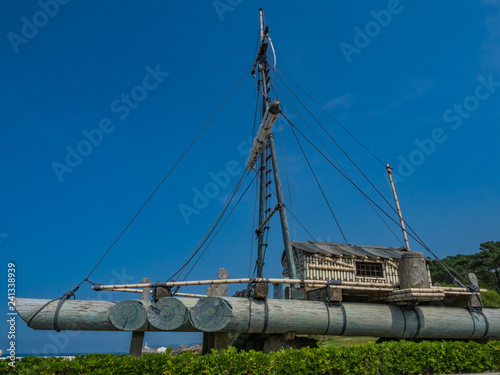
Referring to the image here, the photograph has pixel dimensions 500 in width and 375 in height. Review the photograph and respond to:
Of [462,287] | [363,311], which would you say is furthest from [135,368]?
[462,287]

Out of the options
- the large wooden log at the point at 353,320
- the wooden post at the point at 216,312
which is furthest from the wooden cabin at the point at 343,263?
the wooden post at the point at 216,312

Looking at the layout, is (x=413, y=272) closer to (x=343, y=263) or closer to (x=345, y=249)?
(x=343, y=263)

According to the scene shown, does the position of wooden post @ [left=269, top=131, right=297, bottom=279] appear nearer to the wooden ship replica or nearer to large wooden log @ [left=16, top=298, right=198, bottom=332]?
the wooden ship replica

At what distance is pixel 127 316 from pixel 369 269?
1249 centimetres

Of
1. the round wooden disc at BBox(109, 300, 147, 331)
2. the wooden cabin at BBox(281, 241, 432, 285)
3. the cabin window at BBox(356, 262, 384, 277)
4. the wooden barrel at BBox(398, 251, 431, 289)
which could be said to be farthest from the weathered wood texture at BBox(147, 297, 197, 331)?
the cabin window at BBox(356, 262, 384, 277)

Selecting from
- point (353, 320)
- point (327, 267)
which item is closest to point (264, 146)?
point (327, 267)

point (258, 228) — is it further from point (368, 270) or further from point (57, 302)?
point (57, 302)

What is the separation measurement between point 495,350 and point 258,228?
→ 33.9 feet

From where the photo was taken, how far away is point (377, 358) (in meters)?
9.50

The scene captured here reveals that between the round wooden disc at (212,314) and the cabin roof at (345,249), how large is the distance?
736cm

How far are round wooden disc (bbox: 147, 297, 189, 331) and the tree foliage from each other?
139 feet

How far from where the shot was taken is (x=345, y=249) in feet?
60.1

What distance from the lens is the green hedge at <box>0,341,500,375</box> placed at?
26.2 feet

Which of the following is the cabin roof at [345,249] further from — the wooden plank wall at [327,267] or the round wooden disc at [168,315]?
the round wooden disc at [168,315]
